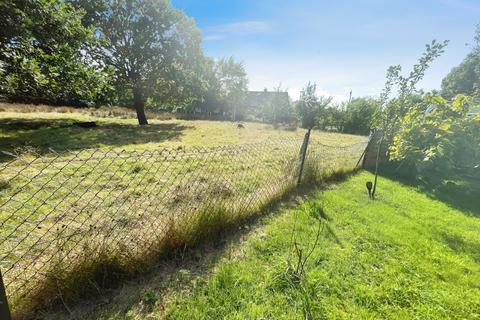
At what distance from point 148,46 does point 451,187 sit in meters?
16.6

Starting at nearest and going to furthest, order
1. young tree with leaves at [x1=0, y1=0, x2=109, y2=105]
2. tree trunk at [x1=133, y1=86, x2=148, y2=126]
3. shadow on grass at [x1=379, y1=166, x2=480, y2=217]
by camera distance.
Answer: shadow on grass at [x1=379, y1=166, x2=480, y2=217]
young tree with leaves at [x1=0, y1=0, x2=109, y2=105]
tree trunk at [x1=133, y1=86, x2=148, y2=126]

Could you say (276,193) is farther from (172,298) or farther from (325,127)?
(325,127)

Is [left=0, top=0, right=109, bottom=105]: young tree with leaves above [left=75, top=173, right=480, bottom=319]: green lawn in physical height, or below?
above

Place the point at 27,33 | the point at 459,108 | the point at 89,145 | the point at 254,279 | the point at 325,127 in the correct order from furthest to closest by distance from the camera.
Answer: the point at 325,127 → the point at 89,145 → the point at 27,33 → the point at 459,108 → the point at 254,279

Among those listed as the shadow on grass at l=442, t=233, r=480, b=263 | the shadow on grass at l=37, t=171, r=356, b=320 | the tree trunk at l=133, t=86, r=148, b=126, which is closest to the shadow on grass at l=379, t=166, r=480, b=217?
the shadow on grass at l=442, t=233, r=480, b=263

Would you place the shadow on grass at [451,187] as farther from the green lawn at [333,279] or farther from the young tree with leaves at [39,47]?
the young tree with leaves at [39,47]

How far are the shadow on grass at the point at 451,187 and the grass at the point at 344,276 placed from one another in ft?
5.79

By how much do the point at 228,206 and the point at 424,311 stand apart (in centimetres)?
233

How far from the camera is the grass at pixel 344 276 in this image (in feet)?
6.33

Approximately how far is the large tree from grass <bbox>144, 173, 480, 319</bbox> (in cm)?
1485

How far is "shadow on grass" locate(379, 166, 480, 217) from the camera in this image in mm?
5312

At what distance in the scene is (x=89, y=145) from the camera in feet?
25.0

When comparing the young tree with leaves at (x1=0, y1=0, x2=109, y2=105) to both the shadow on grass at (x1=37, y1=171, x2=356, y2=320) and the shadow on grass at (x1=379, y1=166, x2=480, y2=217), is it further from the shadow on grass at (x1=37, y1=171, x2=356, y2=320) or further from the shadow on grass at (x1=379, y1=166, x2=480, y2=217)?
the shadow on grass at (x1=379, y1=166, x2=480, y2=217)

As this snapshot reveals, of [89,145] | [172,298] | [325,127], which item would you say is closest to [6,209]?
[172,298]
